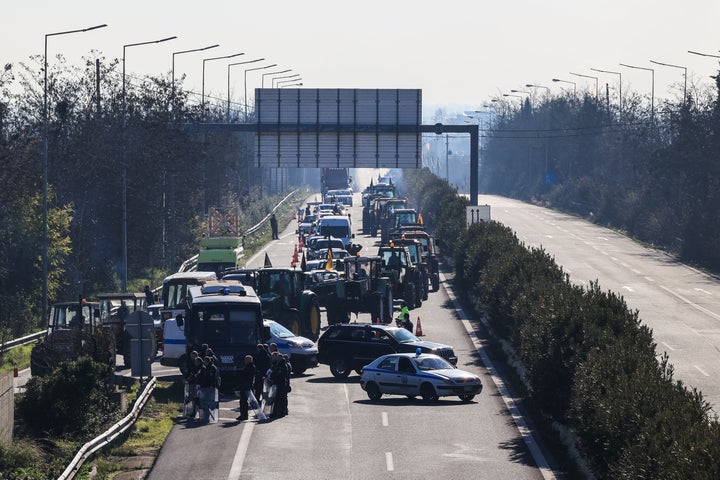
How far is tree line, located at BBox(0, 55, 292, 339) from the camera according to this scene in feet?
197

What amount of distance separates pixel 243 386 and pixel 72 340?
413 inches

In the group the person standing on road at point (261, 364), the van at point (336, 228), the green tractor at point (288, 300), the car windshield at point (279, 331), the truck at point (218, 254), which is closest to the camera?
the person standing on road at point (261, 364)

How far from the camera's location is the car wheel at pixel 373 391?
36125mm

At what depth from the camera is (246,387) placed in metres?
32.2

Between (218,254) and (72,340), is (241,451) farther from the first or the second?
(218,254)

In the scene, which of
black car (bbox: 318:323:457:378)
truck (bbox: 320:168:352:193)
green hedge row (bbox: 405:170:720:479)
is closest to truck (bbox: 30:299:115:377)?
black car (bbox: 318:323:457:378)

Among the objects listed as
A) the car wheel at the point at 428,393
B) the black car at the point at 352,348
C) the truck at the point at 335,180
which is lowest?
the car wheel at the point at 428,393

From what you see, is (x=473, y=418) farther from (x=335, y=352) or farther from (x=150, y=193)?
(x=150, y=193)

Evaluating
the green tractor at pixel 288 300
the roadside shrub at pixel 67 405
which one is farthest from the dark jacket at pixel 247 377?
the green tractor at pixel 288 300

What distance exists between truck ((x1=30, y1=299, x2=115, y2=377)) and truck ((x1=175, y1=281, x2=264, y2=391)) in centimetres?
390

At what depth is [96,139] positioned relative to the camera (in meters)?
68.8

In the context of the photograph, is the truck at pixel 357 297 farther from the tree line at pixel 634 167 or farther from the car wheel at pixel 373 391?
the tree line at pixel 634 167

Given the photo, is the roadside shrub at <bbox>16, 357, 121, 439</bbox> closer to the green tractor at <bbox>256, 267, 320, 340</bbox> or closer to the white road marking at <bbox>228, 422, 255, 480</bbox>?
the white road marking at <bbox>228, 422, 255, 480</bbox>

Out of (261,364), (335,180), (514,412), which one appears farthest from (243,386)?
(335,180)
